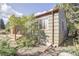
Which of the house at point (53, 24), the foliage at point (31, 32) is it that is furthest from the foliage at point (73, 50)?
the foliage at point (31, 32)

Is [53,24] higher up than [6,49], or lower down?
higher up

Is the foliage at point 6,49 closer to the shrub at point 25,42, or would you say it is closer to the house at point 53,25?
the shrub at point 25,42

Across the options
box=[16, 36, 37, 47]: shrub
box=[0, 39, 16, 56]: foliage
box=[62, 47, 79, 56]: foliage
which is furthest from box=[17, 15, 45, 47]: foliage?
box=[62, 47, 79, 56]: foliage

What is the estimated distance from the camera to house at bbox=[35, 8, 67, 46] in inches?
83.8

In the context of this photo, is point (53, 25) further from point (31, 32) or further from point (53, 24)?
point (31, 32)

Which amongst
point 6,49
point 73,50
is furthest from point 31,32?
point 73,50

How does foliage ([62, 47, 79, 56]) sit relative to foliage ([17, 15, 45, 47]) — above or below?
below

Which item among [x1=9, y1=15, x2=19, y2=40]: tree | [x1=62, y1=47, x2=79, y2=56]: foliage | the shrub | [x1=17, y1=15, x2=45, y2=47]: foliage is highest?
[x1=9, y1=15, x2=19, y2=40]: tree

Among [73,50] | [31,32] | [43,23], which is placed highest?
[43,23]

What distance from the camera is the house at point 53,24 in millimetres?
2129

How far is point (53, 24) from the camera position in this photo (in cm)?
213

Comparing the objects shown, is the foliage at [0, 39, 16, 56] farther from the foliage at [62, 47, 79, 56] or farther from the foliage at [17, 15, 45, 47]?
the foliage at [62, 47, 79, 56]

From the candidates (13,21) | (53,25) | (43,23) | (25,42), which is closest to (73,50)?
(53,25)

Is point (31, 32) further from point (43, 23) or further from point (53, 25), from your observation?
point (53, 25)
